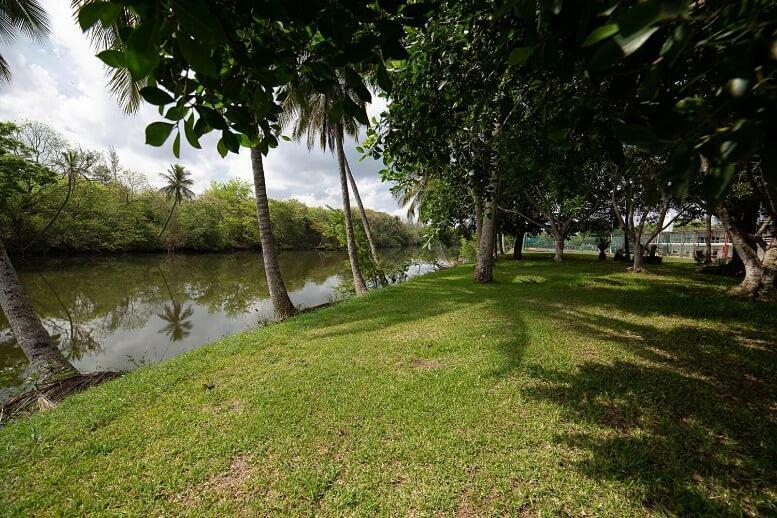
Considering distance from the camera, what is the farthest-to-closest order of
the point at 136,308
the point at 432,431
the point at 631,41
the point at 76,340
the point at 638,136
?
the point at 136,308 → the point at 76,340 → the point at 432,431 → the point at 638,136 → the point at 631,41

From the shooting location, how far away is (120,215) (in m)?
27.5

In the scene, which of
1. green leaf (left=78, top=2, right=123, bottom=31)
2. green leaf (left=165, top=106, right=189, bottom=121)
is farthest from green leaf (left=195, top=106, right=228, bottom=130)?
green leaf (left=78, top=2, right=123, bottom=31)

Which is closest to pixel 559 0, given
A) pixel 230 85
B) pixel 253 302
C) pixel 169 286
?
pixel 230 85

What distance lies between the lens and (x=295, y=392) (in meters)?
3.56

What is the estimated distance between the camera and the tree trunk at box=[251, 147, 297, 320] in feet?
24.5

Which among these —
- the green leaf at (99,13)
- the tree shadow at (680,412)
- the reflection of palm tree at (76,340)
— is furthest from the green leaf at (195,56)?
the reflection of palm tree at (76,340)

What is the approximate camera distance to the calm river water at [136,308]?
7250mm

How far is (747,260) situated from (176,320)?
15.3m

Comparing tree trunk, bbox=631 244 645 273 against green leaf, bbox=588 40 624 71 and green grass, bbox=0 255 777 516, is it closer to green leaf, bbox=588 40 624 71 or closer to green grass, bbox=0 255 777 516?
green grass, bbox=0 255 777 516

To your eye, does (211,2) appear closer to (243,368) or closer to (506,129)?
(506,129)

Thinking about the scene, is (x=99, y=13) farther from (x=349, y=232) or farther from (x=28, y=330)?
(x=349, y=232)

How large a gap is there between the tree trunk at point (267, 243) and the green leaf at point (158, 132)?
262 inches

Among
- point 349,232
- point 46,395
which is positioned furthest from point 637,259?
point 46,395

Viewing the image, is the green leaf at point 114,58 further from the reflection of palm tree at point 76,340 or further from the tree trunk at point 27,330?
the reflection of palm tree at point 76,340
